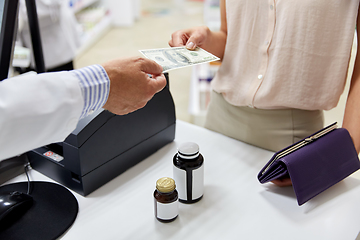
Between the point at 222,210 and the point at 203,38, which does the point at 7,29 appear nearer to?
the point at 203,38

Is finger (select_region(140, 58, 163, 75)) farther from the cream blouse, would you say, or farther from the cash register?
the cream blouse

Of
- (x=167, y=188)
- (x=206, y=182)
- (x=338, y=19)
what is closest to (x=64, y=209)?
(x=167, y=188)

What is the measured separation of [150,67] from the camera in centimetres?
87

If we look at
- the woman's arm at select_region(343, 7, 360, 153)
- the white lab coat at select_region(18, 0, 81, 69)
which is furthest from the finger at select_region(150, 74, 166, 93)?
the white lab coat at select_region(18, 0, 81, 69)

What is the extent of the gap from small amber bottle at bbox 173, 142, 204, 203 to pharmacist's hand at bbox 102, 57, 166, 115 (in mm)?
169

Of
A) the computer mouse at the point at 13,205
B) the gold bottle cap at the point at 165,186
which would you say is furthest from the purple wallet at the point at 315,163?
the computer mouse at the point at 13,205

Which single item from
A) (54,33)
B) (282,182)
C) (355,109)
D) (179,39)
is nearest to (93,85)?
(179,39)

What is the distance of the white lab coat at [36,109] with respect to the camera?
66 cm

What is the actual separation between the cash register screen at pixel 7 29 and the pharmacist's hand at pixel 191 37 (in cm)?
49

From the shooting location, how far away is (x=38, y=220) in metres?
0.83

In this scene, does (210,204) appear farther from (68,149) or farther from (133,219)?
(68,149)

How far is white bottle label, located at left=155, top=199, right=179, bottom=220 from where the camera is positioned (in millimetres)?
814

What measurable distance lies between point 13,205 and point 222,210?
0.54 m

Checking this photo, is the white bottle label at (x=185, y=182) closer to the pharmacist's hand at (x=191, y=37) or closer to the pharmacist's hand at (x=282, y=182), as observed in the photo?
the pharmacist's hand at (x=282, y=182)
